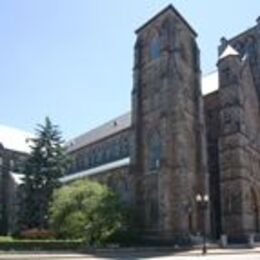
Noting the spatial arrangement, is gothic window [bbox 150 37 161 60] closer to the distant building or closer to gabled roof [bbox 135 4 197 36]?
gabled roof [bbox 135 4 197 36]

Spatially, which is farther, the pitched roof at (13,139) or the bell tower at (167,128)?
the pitched roof at (13,139)

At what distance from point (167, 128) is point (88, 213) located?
1125cm

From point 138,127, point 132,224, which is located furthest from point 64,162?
point 132,224

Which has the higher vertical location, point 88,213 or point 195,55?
point 195,55

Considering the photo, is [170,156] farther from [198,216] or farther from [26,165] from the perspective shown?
[26,165]

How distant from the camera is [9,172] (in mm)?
74875

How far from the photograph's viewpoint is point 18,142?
8006cm

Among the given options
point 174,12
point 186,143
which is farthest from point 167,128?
point 174,12

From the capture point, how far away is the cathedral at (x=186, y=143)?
152 ft

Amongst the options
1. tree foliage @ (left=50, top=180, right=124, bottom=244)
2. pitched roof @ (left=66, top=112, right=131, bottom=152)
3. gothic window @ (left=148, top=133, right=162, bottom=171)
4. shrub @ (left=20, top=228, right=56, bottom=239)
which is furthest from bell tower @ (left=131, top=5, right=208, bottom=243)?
Answer: pitched roof @ (left=66, top=112, right=131, bottom=152)

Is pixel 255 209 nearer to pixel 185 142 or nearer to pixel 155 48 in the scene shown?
pixel 185 142

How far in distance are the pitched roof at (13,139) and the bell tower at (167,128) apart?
2954 cm

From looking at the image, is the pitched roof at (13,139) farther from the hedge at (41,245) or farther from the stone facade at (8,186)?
the hedge at (41,245)

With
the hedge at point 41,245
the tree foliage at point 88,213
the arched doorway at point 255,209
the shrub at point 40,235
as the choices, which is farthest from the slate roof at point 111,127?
the hedge at point 41,245
